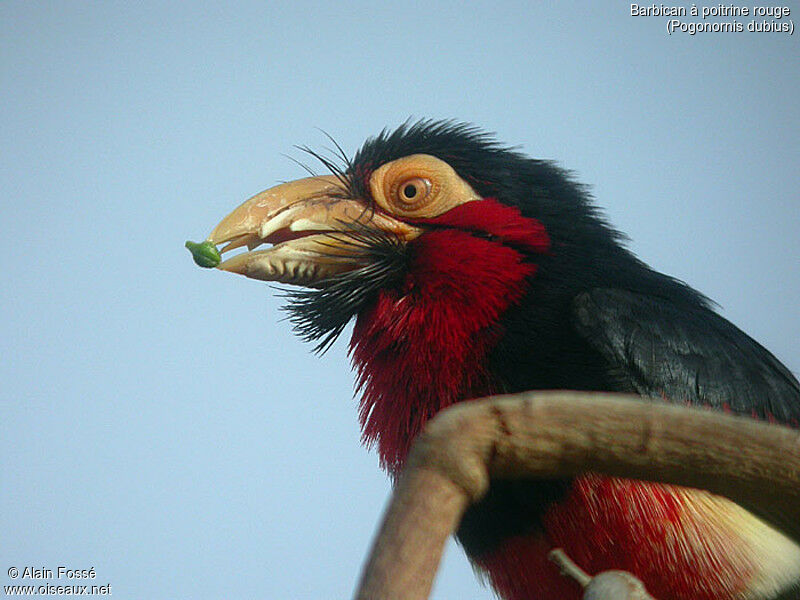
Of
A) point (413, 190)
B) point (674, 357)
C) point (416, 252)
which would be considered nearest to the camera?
point (674, 357)

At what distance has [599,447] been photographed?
108cm

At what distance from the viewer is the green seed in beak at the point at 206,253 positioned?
287 centimetres

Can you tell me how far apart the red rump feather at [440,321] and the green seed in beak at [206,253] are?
435 millimetres

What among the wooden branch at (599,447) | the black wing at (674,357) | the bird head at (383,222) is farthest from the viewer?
the bird head at (383,222)

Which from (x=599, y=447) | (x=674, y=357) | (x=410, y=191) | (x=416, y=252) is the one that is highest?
(x=410, y=191)

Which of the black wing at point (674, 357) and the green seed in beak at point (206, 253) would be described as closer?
the black wing at point (674, 357)

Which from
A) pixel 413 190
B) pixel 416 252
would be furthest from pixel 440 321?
pixel 413 190

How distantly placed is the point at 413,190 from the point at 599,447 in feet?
6.45

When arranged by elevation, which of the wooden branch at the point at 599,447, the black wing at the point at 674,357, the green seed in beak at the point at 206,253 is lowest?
the black wing at the point at 674,357

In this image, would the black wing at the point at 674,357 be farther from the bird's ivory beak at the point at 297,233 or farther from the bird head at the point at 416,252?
the bird's ivory beak at the point at 297,233

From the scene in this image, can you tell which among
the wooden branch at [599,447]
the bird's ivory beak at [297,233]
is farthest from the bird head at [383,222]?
the wooden branch at [599,447]

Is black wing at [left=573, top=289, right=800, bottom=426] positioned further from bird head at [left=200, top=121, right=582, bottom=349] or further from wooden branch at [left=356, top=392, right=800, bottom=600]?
wooden branch at [left=356, top=392, right=800, bottom=600]

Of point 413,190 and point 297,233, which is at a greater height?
point 413,190

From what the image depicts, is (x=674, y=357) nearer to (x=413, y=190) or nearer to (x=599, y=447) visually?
(x=413, y=190)
